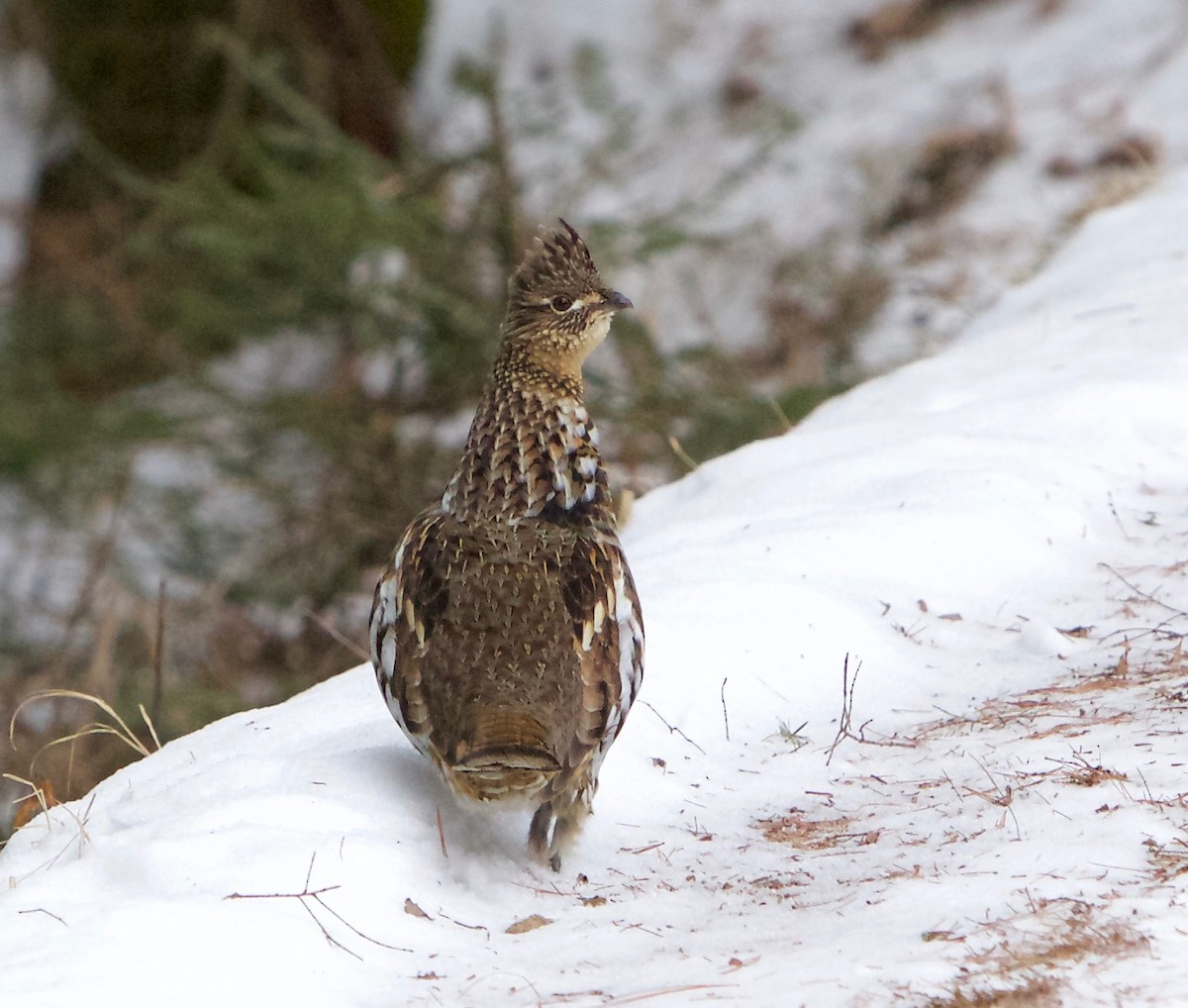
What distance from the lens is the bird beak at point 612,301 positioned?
4.03 meters

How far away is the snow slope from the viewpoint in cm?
258

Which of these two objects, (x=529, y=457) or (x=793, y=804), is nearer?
(x=793, y=804)

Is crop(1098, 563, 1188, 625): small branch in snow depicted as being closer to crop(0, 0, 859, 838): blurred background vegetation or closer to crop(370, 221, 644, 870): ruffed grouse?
crop(370, 221, 644, 870): ruffed grouse

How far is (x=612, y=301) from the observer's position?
4.06 meters

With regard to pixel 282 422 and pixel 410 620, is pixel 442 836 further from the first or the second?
pixel 282 422

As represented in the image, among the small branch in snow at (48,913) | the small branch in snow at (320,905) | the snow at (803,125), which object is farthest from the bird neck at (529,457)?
the snow at (803,125)

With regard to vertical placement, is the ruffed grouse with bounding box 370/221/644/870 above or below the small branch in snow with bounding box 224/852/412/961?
above

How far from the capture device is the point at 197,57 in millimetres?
12711

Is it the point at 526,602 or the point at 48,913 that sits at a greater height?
the point at 526,602

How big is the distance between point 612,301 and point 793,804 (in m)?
1.39

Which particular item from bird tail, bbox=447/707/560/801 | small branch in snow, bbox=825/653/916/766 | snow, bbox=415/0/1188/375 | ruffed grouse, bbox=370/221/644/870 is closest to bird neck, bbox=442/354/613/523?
ruffed grouse, bbox=370/221/644/870

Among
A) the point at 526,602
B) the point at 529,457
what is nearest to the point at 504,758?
the point at 526,602

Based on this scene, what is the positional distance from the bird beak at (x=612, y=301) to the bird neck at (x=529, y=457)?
267 millimetres

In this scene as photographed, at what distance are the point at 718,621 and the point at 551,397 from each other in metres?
0.82
